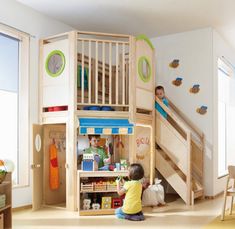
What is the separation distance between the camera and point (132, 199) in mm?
4547

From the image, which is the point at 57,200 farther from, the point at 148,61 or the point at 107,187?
the point at 148,61

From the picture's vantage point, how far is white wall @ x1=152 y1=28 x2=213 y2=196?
6.50 m

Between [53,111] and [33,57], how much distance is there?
36.2 inches

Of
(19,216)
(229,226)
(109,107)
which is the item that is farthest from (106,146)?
(229,226)

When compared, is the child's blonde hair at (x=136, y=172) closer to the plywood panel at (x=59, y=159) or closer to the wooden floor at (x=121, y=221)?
the wooden floor at (x=121, y=221)

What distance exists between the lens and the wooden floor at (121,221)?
4.21m

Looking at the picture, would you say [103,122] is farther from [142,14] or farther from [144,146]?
[142,14]

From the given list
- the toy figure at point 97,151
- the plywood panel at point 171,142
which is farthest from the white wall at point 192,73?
the toy figure at point 97,151

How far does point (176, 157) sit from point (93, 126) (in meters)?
1.60

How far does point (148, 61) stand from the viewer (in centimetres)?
578

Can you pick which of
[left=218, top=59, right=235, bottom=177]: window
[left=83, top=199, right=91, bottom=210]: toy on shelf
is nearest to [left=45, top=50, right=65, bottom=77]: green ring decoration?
[left=83, top=199, right=91, bottom=210]: toy on shelf

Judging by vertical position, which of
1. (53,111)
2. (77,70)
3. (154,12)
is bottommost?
(53,111)

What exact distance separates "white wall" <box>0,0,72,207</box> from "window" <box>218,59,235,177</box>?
3.59m

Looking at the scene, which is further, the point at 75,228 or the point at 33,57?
the point at 33,57
